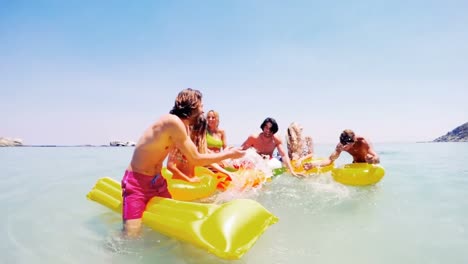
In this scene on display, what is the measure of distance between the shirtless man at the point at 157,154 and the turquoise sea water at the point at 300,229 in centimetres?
27

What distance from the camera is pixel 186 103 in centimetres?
280

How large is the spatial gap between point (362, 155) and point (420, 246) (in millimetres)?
2960

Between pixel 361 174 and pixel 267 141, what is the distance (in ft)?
6.18

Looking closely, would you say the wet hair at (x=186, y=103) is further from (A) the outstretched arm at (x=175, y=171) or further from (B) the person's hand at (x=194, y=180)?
(B) the person's hand at (x=194, y=180)

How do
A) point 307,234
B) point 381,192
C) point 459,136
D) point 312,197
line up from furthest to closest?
1. point 459,136
2. point 381,192
3. point 312,197
4. point 307,234

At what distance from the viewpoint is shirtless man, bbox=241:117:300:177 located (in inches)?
243

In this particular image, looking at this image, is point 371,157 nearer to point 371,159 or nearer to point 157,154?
point 371,159

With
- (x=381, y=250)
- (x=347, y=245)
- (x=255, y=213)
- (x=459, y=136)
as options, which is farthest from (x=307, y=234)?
(x=459, y=136)

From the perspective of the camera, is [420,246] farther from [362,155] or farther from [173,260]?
[362,155]

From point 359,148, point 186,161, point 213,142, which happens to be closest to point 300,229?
point 186,161

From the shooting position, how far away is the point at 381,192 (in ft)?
17.6

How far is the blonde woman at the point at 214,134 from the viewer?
5821mm

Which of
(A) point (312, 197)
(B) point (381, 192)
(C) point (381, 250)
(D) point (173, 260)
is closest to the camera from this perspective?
(D) point (173, 260)

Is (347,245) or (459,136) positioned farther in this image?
(459,136)
